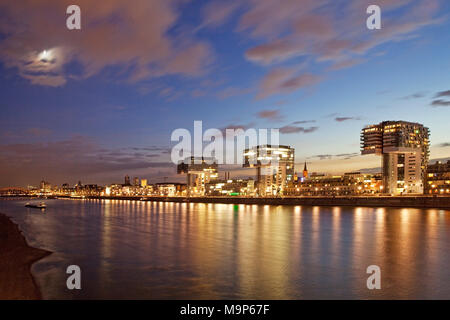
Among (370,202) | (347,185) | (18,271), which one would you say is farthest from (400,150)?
(18,271)

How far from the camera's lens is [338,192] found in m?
186

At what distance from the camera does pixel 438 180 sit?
466 ft

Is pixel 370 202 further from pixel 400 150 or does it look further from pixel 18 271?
pixel 18 271

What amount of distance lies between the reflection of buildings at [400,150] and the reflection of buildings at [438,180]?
23978mm

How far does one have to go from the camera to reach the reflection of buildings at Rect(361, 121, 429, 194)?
173625mm

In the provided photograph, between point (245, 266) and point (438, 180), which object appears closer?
point (245, 266)

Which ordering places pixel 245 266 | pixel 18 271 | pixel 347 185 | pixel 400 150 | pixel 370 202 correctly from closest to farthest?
1. pixel 18 271
2. pixel 245 266
3. pixel 370 202
4. pixel 400 150
5. pixel 347 185

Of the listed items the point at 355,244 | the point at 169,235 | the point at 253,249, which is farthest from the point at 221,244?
the point at 355,244

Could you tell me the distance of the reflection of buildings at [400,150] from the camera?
173625 mm

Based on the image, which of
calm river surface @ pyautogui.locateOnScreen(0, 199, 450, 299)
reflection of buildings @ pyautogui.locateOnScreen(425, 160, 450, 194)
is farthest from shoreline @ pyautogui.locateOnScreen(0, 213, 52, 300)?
reflection of buildings @ pyautogui.locateOnScreen(425, 160, 450, 194)

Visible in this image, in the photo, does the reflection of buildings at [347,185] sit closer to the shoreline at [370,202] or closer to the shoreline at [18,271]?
the shoreline at [370,202]

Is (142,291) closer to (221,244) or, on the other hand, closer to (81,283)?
(81,283)

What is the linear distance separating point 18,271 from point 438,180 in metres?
154
